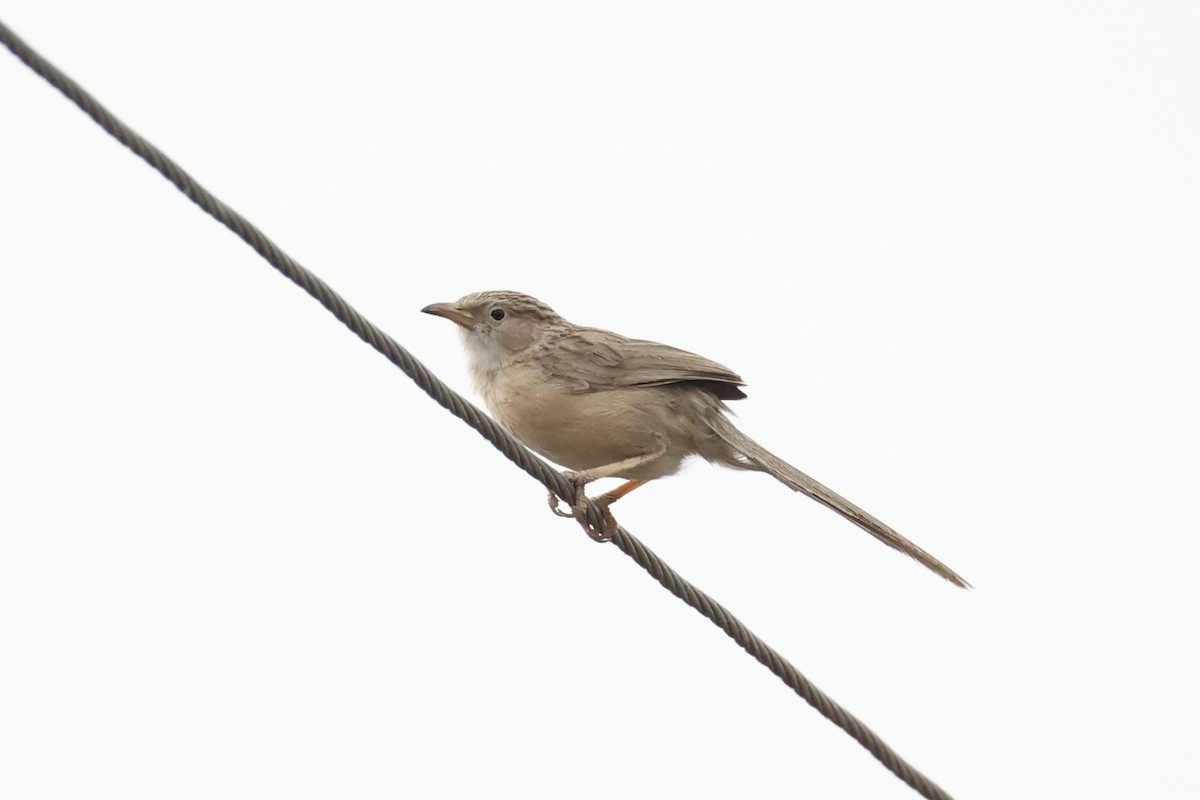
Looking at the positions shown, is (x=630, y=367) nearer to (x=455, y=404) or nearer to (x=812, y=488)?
(x=812, y=488)

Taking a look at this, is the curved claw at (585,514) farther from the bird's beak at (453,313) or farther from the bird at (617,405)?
the bird's beak at (453,313)

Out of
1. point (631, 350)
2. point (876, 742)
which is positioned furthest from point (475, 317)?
point (876, 742)

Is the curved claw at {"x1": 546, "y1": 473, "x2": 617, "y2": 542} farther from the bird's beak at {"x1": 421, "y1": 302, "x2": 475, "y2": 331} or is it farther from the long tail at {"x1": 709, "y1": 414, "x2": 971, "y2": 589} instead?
the bird's beak at {"x1": 421, "y1": 302, "x2": 475, "y2": 331}

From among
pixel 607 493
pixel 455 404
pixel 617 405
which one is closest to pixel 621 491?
pixel 607 493

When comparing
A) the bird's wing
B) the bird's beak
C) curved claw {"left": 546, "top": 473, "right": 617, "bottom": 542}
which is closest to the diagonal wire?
curved claw {"left": 546, "top": 473, "right": 617, "bottom": 542}

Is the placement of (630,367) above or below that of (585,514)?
above

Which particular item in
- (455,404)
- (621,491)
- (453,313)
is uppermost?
(453,313)

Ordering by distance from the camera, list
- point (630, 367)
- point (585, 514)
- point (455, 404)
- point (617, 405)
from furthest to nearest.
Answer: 1. point (630, 367)
2. point (617, 405)
3. point (585, 514)
4. point (455, 404)
